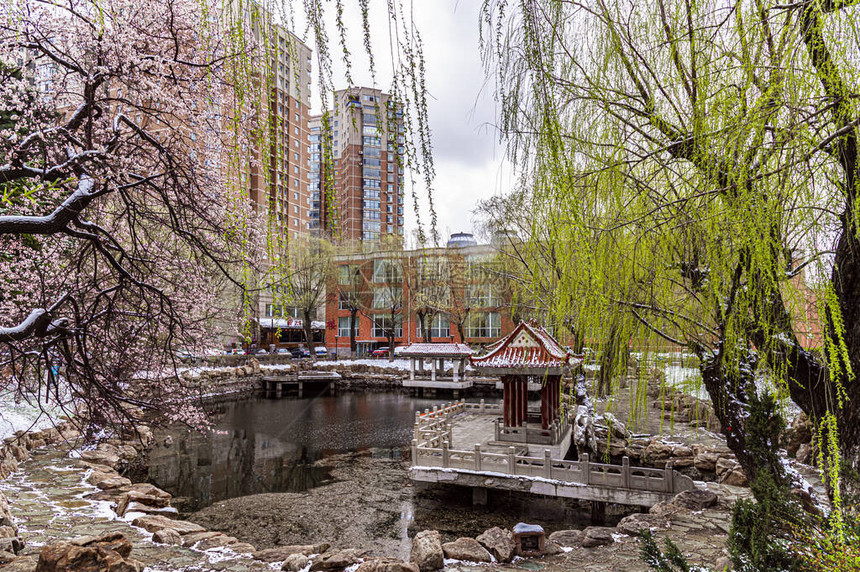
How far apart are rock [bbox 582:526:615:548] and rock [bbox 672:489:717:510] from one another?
147 cm

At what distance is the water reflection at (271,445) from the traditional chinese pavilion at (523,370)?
14.0ft

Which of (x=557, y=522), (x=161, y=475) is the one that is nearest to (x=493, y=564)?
(x=557, y=522)

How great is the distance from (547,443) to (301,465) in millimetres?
6725

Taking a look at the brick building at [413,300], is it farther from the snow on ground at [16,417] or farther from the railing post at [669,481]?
the snow on ground at [16,417]

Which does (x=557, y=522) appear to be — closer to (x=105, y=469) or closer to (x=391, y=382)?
(x=105, y=469)

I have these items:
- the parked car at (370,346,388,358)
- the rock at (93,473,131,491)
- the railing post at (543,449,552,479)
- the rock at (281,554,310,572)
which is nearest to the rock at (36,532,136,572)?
the rock at (281,554,310,572)

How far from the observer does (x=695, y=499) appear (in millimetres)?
7891

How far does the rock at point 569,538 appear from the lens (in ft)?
23.2

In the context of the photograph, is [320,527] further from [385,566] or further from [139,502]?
[385,566]

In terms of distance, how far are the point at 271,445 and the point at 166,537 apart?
9.68 metres

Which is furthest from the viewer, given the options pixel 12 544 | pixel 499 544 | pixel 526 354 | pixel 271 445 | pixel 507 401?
pixel 271 445

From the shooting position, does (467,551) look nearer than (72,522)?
Yes

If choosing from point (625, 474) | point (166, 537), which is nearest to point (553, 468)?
point (625, 474)

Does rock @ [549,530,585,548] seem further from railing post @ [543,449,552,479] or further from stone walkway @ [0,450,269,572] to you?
stone walkway @ [0,450,269,572]
